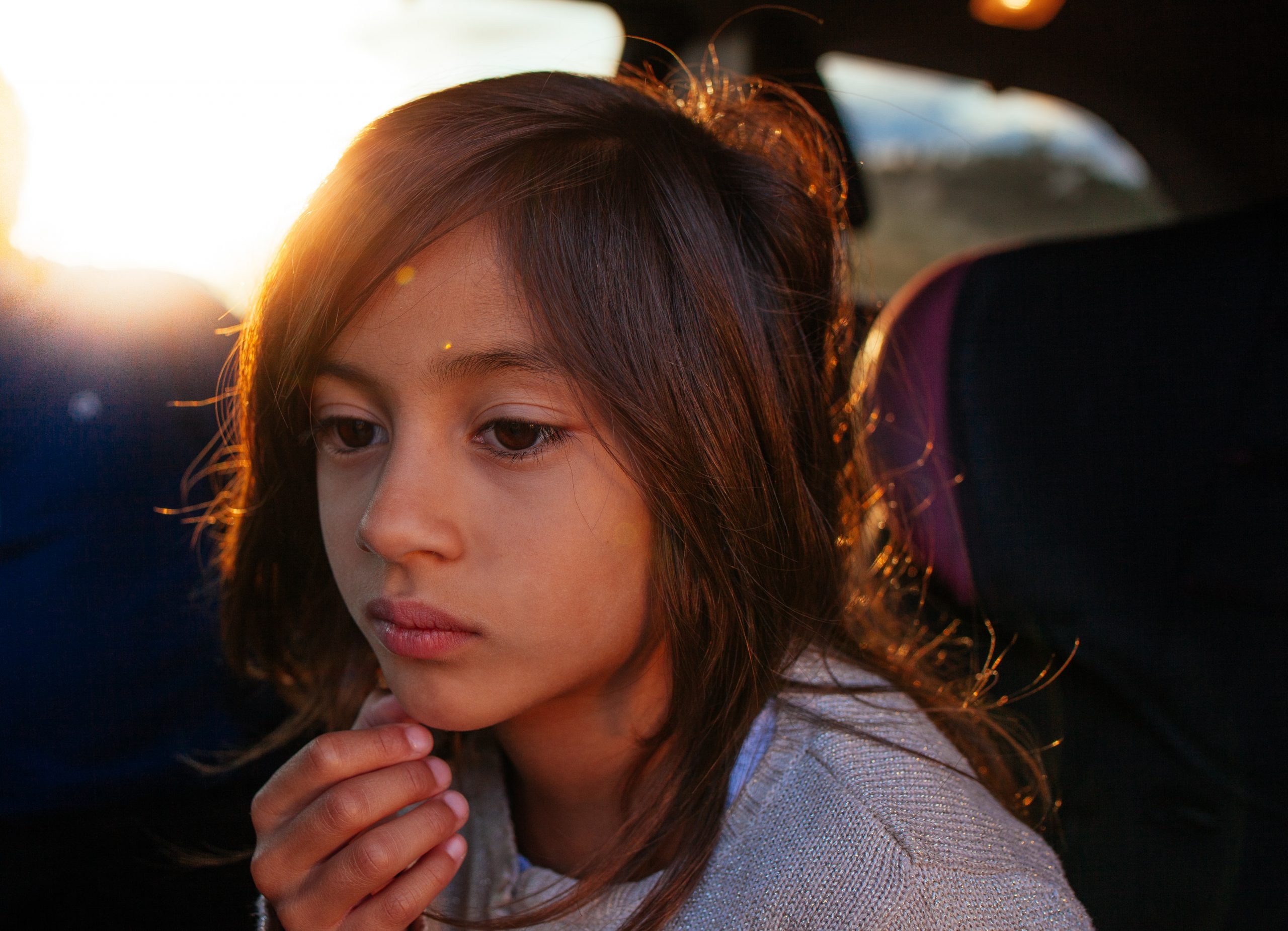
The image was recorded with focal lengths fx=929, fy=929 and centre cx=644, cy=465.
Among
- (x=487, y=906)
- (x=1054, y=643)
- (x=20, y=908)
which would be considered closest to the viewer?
(x=487, y=906)

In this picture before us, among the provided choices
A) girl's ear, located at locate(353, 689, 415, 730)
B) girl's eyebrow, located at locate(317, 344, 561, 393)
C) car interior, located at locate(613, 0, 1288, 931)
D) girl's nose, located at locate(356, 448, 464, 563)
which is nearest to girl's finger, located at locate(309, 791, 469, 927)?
girl's ear, located at locate(353, 689, 415, 730)

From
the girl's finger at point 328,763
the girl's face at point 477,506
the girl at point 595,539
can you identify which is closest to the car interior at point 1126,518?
the girl at point 595,539

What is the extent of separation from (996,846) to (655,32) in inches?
52.6

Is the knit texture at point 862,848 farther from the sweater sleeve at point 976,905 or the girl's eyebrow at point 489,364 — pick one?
the girl's eyebrow at point 489,364

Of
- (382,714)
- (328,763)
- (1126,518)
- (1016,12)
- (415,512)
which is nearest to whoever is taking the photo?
(415,512)

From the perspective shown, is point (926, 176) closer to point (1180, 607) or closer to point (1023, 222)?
point (1023, 222)

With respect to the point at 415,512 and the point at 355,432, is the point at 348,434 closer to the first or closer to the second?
the point at 355,432

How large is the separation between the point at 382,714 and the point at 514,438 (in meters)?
0.39

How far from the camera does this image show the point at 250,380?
0.98 metres

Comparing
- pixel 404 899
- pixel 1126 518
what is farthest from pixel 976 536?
pixel 404 899

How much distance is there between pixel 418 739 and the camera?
86cm

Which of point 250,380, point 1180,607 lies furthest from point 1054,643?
point 250,380

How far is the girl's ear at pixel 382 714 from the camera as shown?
956 mm

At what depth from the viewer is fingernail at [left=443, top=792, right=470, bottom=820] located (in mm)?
843
